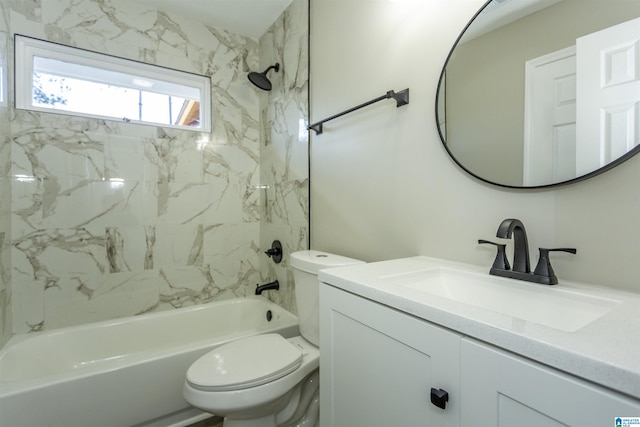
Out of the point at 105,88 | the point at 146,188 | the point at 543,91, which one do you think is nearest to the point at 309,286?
the point at 543,91

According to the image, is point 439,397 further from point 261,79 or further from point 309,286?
point 261,79

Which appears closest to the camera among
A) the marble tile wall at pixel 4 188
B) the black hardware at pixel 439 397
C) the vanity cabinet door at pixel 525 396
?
the vanity cabinet door at pixel 525 396

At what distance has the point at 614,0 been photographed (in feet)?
2.42

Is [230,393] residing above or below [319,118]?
below

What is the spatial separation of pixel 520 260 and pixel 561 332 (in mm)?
419

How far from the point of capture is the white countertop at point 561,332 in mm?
391

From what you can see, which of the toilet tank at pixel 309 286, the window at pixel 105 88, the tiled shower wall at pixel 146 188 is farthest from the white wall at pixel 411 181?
the window at pixel 105 88

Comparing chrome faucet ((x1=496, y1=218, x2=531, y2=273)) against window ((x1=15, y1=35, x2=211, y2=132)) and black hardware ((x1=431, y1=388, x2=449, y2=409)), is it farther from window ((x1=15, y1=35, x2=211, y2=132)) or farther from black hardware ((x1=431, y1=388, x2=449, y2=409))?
window ((x1=15, y1=35, x2=211, y2=132))

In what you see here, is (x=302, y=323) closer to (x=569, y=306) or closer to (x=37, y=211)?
(x=569, y=306)

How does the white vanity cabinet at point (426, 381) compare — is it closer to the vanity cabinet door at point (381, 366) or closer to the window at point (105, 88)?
the vanity cabinet door at point (381, 366)

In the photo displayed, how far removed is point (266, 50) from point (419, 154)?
6.13ft

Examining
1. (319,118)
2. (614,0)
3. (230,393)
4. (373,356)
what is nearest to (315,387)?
(230,393)

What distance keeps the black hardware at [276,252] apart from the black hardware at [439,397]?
1.71 m

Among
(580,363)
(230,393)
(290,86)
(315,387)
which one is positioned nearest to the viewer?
(580,363)
